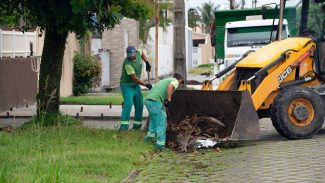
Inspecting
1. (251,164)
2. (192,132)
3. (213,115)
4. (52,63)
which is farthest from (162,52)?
(251,164)

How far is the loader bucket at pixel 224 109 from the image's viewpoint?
41.5 feet

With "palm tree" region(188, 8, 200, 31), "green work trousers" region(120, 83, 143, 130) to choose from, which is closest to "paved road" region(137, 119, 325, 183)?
"green work trousers" region(120, 83, 143, 130)

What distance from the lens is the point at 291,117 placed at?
13.3m

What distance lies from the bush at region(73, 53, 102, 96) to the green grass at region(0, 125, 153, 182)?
559 inches

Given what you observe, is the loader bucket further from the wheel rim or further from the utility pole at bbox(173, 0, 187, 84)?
the utility pole at bbox(173, 0, 187, 84)

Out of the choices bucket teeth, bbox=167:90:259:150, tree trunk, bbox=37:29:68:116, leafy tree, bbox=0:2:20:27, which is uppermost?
leafy tree, bbox=0:2:20:27

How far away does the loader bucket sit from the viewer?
1266 cm

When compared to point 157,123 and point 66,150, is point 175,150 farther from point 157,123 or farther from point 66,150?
point 66,150

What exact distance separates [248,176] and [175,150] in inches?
112

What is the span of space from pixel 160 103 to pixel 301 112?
2546 millimetres

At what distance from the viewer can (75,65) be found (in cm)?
2864

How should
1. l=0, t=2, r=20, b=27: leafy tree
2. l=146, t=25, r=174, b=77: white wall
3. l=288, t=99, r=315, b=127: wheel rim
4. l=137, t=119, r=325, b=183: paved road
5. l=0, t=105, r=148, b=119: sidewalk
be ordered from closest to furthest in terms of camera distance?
l=137, t=119, r=325, b=183: paved road
l=288, t=99, r=315, b=127: wheel rim
l=0, t=2, r=20, b=27: leafy tree
l=0, t=105, r=148, b=119: sidewalk
l=146, t=25, r=174, b=77: white wall

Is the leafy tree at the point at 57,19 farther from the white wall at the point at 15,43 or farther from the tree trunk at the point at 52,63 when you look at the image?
the white wall at the point at 15,43

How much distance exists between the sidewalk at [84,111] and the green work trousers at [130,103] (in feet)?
12.2
